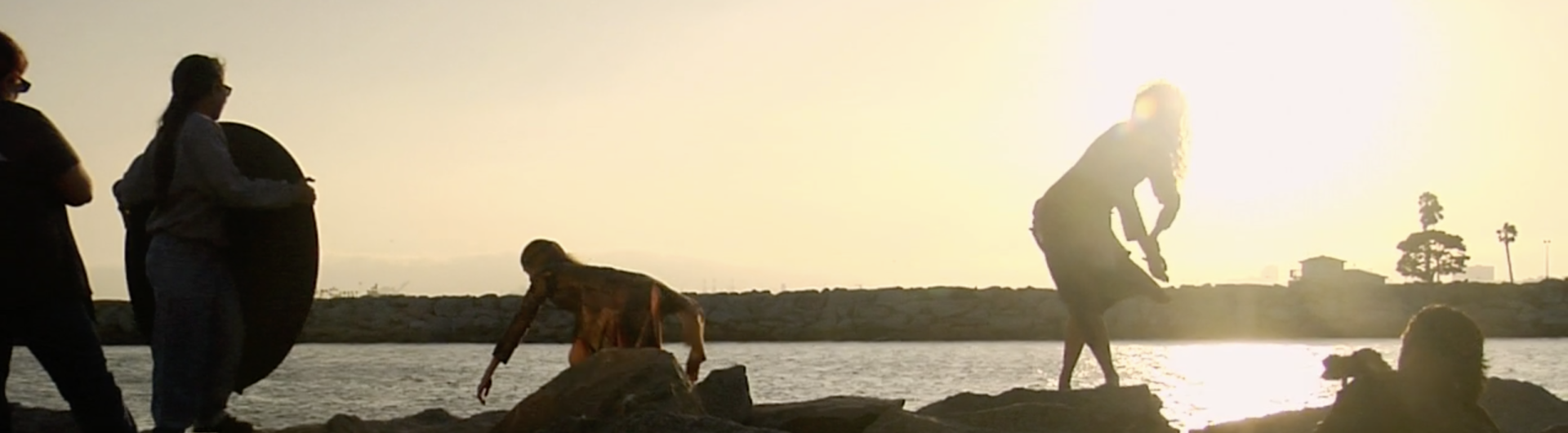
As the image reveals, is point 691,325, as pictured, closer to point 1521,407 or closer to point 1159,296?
point 1159,296

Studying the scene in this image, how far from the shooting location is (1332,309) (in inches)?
1310

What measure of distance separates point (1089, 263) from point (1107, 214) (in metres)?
0.27

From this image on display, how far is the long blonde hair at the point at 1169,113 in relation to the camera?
24.9 ft

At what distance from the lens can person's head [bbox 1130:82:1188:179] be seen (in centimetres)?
757

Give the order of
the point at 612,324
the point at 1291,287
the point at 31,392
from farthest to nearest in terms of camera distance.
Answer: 1. the point at 1291,287
2. the point at 31,392
3. the point at 612,324

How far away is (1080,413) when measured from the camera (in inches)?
257

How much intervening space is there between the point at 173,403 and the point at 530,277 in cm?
145

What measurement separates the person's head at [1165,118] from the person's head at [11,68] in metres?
4.66

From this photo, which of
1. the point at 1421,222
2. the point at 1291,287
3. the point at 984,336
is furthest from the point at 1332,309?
the point at 1421,222

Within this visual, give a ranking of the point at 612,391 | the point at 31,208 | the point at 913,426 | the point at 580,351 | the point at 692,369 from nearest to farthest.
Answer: the point at 31,208, the point at 612,391, the point at 913,426, the point at 692,369, the point at 580,351

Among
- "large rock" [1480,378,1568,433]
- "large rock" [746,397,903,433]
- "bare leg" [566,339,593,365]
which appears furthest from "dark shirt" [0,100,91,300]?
"large rock" [1480,378,1568,433]

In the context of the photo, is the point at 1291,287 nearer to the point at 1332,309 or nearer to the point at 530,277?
the point at 1332,309

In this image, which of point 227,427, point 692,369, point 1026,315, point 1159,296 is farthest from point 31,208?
point 1026,315

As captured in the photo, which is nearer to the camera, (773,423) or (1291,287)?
(773,423)
